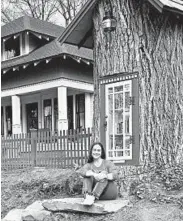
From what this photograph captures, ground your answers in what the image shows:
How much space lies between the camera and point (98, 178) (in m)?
7.07

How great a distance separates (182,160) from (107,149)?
5.63 ft

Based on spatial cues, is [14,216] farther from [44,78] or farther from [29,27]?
[29,27]

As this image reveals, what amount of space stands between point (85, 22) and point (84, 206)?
4789 mm

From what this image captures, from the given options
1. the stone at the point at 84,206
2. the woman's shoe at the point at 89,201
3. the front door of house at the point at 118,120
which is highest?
the front door of house at the point at 118,120

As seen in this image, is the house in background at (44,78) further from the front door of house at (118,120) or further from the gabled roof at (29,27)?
the front door of house at (118,120)

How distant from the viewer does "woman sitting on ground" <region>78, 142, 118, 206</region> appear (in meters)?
7.04

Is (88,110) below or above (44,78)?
below

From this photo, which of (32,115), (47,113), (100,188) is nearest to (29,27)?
(47,113)

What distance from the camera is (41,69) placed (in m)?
20.9

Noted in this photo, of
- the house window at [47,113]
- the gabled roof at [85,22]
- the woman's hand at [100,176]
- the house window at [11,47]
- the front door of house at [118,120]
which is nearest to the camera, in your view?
the woman's hand at [100,176]

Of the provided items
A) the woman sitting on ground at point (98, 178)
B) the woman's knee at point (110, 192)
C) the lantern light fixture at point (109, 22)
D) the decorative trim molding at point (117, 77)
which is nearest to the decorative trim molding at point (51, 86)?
the decorative trim molding at point (117, 77)

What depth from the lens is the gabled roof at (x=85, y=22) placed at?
26.2 ft

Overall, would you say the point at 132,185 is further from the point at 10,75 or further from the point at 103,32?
the point at 10,75

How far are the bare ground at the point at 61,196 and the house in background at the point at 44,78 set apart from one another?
8499 millimetres
